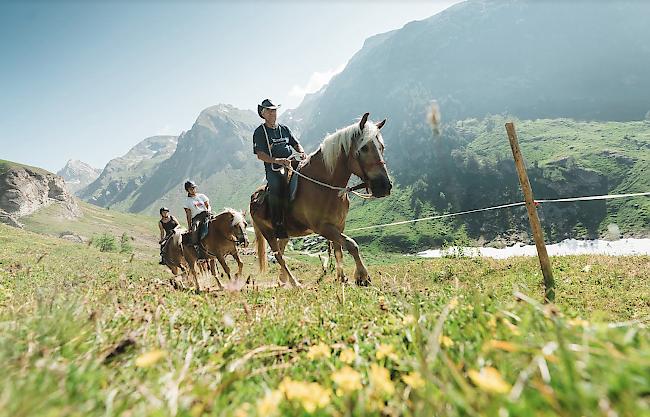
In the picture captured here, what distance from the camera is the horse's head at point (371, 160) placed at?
817cm

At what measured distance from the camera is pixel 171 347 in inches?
112

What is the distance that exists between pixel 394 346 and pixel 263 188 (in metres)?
9.93

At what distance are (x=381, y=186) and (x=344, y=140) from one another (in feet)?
5.10

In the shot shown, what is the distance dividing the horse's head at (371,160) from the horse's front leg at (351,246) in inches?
50.0

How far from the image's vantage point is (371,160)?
830 cm

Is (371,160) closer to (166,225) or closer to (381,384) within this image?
(381,384)

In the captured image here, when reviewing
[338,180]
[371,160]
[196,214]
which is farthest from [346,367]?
[196,214]

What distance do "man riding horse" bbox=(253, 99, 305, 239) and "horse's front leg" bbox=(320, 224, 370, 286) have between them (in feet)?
6.00

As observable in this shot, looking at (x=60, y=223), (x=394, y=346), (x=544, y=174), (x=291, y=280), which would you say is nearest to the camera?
(x=394, y=346)

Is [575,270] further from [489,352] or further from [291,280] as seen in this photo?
[489,352]

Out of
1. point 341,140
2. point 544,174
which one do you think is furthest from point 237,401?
point 544,174

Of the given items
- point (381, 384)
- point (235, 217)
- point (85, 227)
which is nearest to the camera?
point (381, 384)

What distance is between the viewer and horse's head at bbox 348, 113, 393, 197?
8172 millimetres

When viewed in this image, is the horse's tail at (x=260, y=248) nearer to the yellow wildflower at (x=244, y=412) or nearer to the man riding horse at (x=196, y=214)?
the man riding horse at (x=196, y=214)
